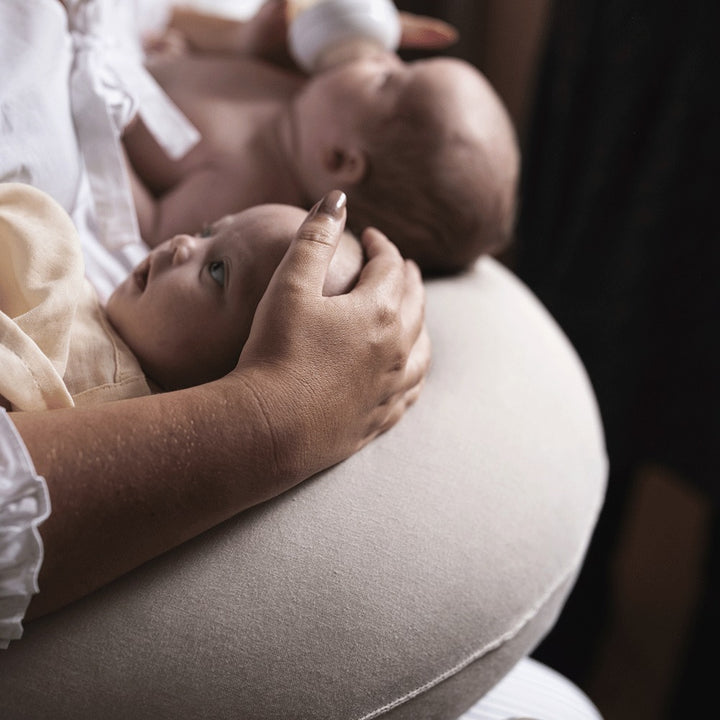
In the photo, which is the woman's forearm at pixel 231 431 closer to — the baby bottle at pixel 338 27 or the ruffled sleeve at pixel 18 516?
the ruffled sleeve at pixel 18 516

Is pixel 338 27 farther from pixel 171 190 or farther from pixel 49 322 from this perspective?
pixel 49 322

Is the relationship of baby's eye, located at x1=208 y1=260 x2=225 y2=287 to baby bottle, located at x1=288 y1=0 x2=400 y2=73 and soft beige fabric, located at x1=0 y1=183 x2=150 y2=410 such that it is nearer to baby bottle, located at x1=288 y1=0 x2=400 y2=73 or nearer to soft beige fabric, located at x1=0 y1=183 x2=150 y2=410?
soft beige fabric, located at x1=0 y1=183 x2=150 y2=410

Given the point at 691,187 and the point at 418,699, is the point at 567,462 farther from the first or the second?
the point at 691,187

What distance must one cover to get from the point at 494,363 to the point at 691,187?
651 millimetres

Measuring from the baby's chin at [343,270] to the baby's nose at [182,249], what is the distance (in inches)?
4.6

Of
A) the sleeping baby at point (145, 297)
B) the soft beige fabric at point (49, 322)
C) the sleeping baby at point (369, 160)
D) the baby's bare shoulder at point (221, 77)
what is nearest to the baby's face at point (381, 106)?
the sleeping baby at point (369, 160)

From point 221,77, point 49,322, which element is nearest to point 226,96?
point 221,77

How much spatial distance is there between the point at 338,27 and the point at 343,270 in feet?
1.64

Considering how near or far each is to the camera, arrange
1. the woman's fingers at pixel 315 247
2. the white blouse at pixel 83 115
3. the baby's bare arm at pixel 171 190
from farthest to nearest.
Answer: the baby's bare arm at pixel 171 190 → the white blouse at pixel 83 115 → the woman's fingers at pixel 315 247

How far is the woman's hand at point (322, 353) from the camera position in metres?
0.51

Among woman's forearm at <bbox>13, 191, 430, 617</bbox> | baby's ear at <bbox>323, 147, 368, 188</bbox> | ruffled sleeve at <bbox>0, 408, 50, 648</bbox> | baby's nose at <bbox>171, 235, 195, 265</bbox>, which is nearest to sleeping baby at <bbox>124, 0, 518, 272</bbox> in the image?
baby's ear at <bbox>323, 147, 368, 188</bbox>

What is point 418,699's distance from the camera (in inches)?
21.8

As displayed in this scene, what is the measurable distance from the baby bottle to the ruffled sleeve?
0.72m

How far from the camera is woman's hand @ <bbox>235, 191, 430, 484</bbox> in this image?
20.2 inches
